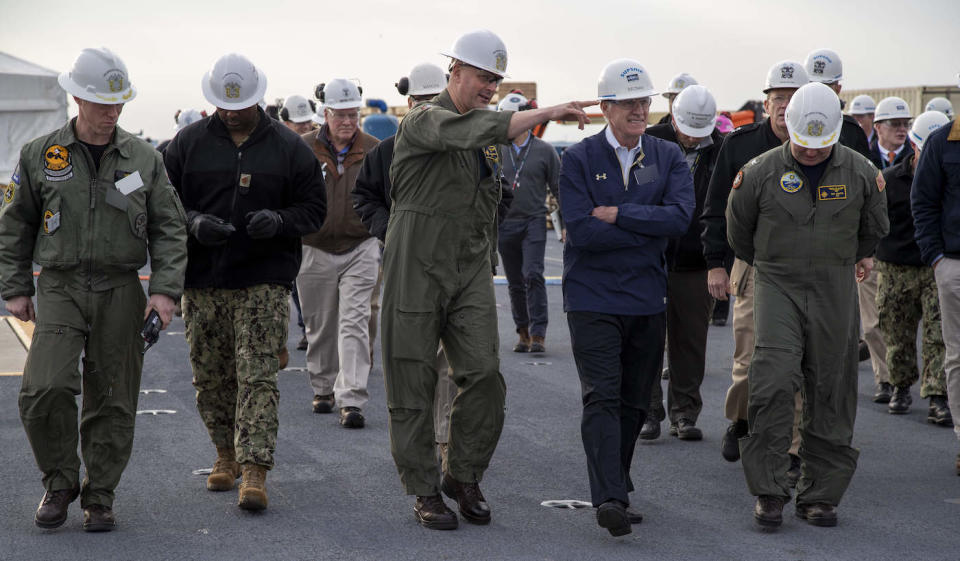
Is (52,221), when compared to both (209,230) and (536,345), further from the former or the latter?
(536,345)

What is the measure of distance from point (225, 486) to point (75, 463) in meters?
0.88

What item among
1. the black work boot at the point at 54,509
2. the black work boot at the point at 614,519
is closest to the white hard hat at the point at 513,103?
the black work boot at the point at 614,519

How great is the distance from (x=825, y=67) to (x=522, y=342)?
4291mm

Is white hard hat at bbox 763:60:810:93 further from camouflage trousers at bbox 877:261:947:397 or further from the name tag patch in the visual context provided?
the name tag patch

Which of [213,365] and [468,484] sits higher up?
[213,365]

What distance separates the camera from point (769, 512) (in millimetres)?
5613

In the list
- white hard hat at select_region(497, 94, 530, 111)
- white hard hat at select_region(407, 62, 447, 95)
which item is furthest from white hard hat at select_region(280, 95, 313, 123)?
white hard hat at select_region(407, 62, 447, 95)

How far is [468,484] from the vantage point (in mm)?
5762

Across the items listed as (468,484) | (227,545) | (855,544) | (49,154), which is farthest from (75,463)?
(855,544)

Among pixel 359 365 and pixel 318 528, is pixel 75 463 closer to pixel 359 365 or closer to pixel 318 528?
pixel 318 528

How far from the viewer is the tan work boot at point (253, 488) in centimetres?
580

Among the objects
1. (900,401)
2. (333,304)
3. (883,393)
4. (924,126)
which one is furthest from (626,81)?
(883,393)

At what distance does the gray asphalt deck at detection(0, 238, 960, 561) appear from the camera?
5.30 m

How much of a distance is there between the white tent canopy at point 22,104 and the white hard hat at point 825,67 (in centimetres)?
1878
